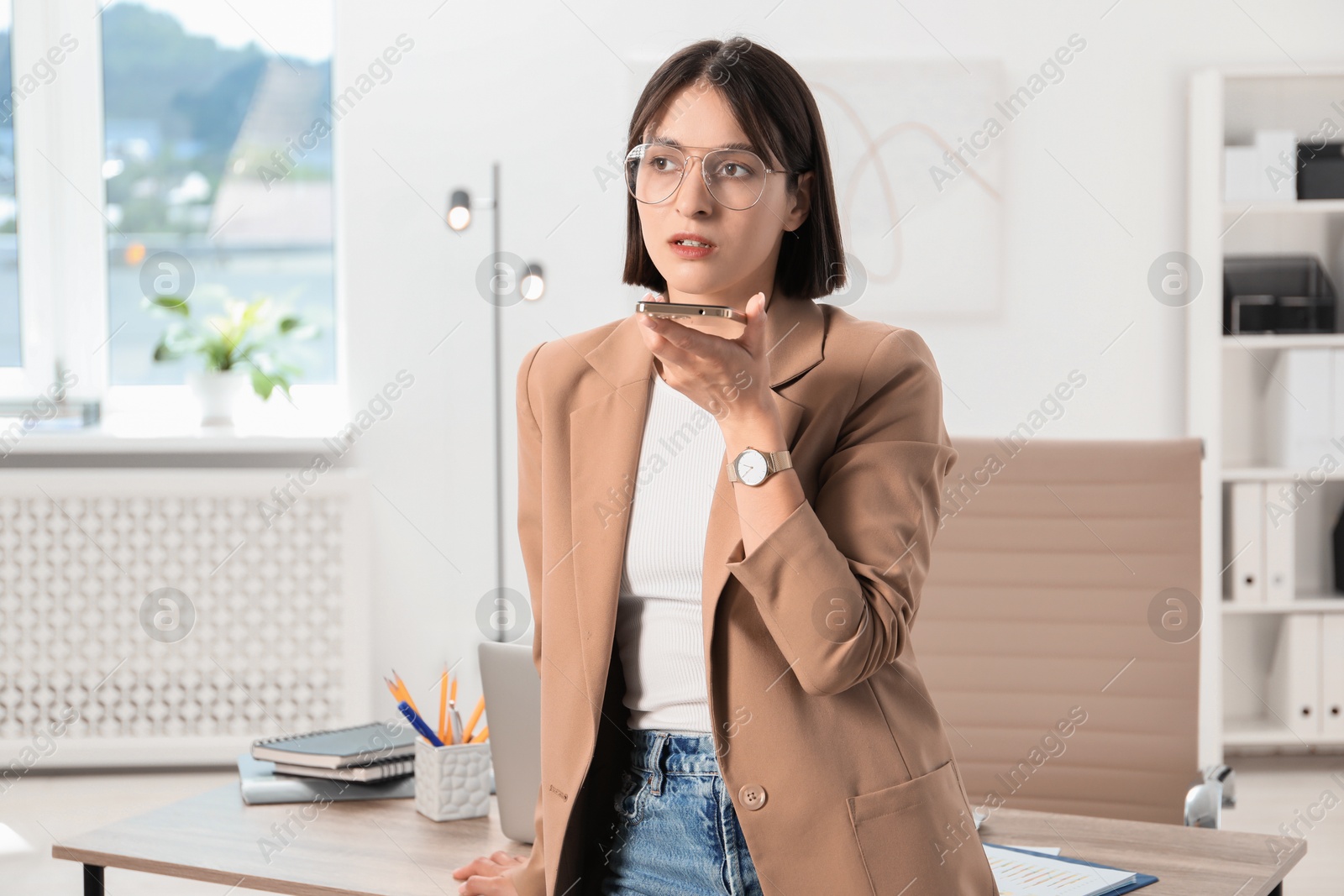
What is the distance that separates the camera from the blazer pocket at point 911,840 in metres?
0.95

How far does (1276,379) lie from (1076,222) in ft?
2.43

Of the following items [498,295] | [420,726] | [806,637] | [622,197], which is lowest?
[420,726]

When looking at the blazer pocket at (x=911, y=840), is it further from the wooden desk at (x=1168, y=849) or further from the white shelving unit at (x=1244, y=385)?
the white shelving unit at (x=1244, y=385)

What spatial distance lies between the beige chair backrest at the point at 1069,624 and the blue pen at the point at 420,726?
796mm

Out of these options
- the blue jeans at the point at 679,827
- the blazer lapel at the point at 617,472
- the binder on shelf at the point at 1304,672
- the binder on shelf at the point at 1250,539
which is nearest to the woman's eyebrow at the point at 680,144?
the blazer lapel at the point at 617,472

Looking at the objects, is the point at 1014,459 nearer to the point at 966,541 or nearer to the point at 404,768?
the point at 966,541

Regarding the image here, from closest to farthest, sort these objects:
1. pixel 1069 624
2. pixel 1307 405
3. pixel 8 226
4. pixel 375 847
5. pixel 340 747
Result: pixel 375 847 → pixel 340 747 → pixel 1069 624 → pixel 1307 405 → pixel 8 226

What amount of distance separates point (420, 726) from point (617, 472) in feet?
1.74

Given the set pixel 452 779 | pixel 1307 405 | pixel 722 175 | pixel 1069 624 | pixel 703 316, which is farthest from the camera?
pixel 1307 405

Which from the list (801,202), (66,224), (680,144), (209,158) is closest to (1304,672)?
(801,202)

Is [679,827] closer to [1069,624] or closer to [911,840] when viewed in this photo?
[911,840]

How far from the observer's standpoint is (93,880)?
1.28m


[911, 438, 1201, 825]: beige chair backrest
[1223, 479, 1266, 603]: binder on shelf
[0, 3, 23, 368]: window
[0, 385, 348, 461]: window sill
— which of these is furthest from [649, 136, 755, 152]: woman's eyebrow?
[0, 3, 23, 368]: window

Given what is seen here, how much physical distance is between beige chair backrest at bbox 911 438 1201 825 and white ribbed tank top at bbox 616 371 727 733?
0.86 meters
